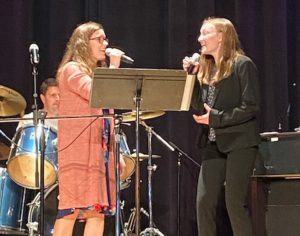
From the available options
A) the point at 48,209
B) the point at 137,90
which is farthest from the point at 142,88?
the point at 48,209

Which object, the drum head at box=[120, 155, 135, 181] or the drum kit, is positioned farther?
the drum head at box=[120, 155, 135, 181]

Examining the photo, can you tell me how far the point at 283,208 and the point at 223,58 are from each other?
1115 millimetres

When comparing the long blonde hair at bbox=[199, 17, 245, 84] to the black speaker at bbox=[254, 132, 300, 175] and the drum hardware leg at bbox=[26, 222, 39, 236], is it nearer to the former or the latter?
the black speaker at bbox=[254, 132, 300, 175]

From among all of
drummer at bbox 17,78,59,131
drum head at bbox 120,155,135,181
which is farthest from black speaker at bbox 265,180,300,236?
drummer at bbox 17,78,59,131

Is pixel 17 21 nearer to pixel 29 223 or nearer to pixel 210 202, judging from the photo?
pixel 29 223

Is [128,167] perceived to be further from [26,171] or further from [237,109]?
[237,109]

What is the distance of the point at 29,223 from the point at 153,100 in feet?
5.78

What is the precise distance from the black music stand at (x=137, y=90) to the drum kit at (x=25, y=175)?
34.5 inches

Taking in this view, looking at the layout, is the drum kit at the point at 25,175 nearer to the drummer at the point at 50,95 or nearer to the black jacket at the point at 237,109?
the drummer at the point at 50,95

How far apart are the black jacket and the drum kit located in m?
0.82

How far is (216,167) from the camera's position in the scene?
3873mm

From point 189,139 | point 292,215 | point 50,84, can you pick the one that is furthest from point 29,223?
point 292,215

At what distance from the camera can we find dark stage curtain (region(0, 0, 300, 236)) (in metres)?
5.56

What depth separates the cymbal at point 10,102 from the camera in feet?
15.7
